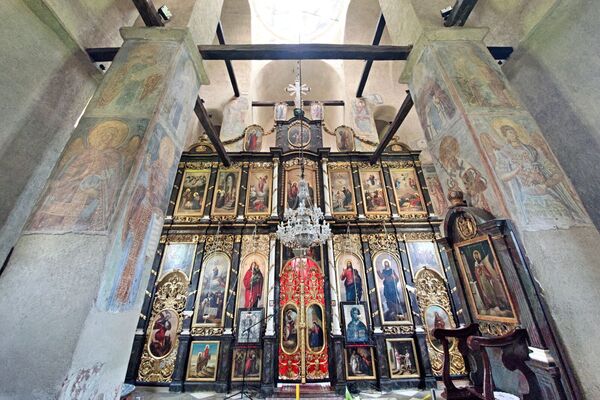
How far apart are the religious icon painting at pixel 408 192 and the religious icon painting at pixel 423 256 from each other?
3.18 ft

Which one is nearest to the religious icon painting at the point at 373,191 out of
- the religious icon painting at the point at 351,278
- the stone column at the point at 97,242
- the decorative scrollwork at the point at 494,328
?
the religious icon painting at the point at 351,278

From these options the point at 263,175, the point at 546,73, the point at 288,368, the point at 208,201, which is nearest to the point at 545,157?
the point at 546,73

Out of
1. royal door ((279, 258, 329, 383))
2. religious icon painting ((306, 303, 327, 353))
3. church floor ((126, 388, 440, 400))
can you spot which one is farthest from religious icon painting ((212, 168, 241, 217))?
church floor ((126, 388, 440, 400))

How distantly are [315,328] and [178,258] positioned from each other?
4.39 meters

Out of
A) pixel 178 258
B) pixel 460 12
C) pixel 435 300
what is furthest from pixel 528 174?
pixel 178 258

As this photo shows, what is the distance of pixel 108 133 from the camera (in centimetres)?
271

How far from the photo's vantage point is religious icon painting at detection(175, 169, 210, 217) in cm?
741

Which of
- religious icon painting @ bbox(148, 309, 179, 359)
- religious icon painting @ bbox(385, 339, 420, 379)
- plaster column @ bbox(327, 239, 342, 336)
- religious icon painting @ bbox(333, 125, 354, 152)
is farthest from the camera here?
→ religious icon painting @ bbox(333, 125, 354, 152)

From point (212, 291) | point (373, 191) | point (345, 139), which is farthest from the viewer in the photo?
point (345, 139)

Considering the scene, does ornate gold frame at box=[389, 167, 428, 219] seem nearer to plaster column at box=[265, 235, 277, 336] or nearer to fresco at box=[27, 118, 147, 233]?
plaster column at box=[265, 235, 277, 336]

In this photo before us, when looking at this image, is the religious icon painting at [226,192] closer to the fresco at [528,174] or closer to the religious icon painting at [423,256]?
the religious icon painting at [423,256]

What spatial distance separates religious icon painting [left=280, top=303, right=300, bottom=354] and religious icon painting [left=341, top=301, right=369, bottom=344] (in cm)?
130

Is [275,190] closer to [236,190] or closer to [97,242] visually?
[236,190]

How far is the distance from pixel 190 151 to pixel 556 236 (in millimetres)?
9100
